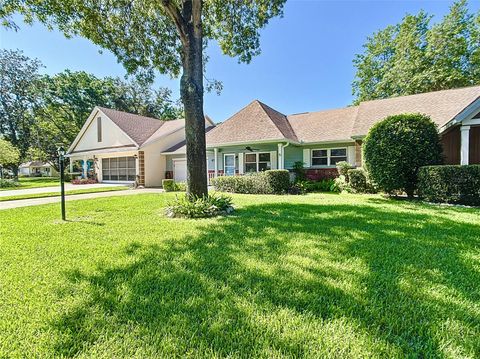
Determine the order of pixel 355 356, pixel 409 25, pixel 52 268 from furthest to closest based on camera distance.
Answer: pixel 409 25 → pixel 52 268 → pixel 355 356

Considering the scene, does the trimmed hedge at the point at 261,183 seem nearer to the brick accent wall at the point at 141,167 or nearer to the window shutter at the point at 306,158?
the window shutter at the point at 306,158

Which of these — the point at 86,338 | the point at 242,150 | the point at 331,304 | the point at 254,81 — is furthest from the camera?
the point at 254,81

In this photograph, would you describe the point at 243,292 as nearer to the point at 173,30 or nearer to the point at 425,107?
the point at 173,30

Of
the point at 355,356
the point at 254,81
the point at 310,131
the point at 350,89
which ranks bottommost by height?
the point at 355,356

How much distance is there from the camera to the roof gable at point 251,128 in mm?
13914

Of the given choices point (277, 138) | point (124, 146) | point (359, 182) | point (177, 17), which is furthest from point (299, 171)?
point (124, 146)

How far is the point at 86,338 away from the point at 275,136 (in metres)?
12.5

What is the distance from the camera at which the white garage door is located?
19.2 meters

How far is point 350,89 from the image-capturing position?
27.0m

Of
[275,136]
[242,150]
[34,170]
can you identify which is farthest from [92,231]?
[34,170]

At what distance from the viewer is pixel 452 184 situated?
26.2ft

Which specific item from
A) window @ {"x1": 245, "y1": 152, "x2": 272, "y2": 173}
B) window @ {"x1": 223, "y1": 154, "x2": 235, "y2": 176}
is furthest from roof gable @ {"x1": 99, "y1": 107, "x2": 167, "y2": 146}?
window @ {"x1": 245, "y1": 152, "x2": 272, "y2": 173}

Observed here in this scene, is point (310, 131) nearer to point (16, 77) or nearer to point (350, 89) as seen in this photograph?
point (350, 89)

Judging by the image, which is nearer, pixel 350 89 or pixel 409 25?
pixel 409 25
